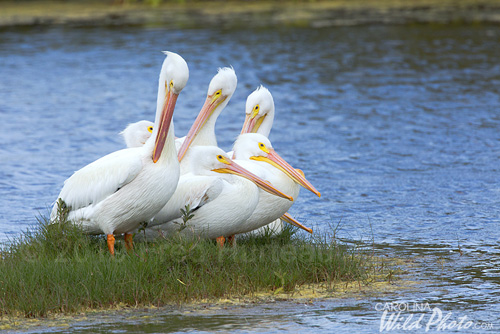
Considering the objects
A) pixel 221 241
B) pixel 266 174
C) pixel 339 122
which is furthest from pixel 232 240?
pixel 339 122

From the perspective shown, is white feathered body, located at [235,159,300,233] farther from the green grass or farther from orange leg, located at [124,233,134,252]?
orange leg, located at [124,233,134,252]

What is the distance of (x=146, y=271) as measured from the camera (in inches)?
191

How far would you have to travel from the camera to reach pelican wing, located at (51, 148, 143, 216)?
207 inches

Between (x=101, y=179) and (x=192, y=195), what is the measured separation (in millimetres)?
589

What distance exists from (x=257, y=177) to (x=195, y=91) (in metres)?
8.14

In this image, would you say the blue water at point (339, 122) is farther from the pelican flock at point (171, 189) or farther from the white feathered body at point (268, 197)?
the pelican flock at point (171, 189)

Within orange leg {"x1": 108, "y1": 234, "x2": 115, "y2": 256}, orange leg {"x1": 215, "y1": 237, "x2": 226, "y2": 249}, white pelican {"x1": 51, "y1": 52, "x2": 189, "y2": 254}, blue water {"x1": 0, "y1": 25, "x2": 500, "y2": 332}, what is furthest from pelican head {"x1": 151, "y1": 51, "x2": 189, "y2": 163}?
blue water {"x1": 0, "y1": 25, "x2": 500, "y2": 332}

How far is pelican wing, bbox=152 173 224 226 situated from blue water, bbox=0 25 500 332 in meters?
1.03

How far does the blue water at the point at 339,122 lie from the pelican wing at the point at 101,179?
4.06 feet

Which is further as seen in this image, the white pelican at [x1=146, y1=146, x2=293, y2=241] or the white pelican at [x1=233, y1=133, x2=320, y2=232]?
the white pelican at [x1=233, y1=133, x2=320, y2=232]

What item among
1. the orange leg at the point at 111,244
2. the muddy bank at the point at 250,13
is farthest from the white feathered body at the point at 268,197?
the muddy bank at the point at 250,13

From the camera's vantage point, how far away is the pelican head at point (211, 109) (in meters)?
6.44

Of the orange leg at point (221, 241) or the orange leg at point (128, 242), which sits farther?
the orange leg at point (128, 242)

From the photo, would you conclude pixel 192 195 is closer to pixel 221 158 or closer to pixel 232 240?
pixel 221 158
